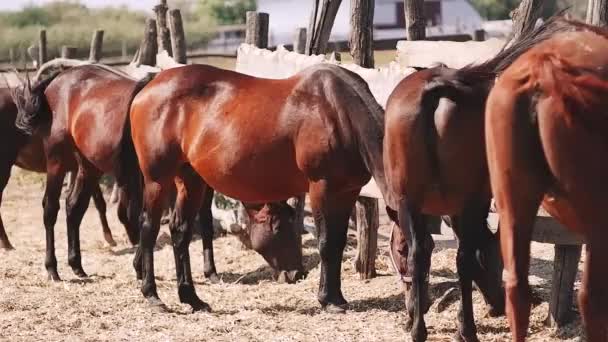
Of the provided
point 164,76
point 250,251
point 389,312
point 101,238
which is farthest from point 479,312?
point 101,238

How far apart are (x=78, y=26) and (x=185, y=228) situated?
130 ft

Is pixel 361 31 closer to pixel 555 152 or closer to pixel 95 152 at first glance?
pixel 95 152

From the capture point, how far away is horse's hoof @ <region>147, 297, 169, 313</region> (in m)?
7.10

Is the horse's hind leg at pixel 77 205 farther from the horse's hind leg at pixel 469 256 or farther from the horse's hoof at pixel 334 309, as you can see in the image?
the horse's hind leg at pixel 469 256

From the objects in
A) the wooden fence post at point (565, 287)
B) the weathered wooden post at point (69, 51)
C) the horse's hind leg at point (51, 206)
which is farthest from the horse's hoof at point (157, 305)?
the weathered wooden post at point (69, 51)

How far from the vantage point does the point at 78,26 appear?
4531 cm

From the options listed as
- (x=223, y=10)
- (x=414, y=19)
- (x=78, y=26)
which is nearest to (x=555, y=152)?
(x=414, y=19)

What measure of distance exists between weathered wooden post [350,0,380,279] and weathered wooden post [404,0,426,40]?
30 cm

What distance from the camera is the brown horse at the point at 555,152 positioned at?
3533 millimetres

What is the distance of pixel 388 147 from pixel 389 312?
1.85 metres

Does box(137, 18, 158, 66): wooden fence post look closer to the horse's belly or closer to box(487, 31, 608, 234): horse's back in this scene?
the horse's belly

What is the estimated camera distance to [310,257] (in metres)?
9.24

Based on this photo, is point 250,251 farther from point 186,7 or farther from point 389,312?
point 186,7

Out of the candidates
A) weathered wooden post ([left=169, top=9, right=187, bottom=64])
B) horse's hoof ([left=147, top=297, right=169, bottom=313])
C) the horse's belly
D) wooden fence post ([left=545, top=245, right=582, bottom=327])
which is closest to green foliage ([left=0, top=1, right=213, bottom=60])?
weathered wooden post ([left=169, top=9, right=187, bottom=64])
